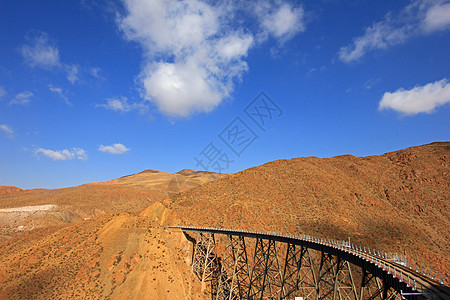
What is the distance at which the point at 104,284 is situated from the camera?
1367 inches

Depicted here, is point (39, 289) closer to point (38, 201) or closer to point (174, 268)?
point (174, 268)

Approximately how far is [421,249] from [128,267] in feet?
185

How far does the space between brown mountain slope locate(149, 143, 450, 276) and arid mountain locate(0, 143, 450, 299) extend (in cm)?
26

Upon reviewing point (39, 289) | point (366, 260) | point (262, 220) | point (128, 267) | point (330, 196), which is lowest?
point (39, 289)

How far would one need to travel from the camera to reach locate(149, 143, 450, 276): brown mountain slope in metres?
55.3

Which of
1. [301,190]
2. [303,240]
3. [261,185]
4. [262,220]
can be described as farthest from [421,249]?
[303,240]

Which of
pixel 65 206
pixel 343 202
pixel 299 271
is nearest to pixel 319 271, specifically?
pixel 299 271

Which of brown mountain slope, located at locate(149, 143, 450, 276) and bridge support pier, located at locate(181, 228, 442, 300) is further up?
brown mountain slope, located at locate(149, 143, 450, 276)

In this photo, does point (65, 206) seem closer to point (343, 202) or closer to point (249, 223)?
point (249, 223)

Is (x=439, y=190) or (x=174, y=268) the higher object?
(x=439, y=190)

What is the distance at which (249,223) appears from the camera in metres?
57.5

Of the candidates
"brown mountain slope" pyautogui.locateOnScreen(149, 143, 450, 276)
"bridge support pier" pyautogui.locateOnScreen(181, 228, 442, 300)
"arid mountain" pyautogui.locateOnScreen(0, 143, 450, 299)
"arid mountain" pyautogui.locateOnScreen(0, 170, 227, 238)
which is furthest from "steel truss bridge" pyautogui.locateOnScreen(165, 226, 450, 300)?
"arid mountain" pyautogui.locateOnScreen(0, 170, 227, 238)

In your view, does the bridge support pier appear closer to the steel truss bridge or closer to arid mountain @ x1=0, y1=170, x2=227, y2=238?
the steel truss bridge

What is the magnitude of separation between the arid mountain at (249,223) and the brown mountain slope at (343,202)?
264 mm
